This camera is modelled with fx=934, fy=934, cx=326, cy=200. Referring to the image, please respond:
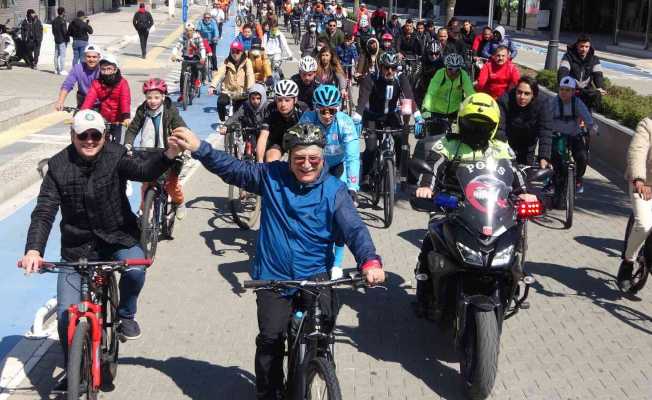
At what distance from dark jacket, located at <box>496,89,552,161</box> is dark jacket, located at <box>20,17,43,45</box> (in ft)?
64.8

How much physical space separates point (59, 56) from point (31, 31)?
149 centimetres

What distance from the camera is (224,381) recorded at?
20.9ft

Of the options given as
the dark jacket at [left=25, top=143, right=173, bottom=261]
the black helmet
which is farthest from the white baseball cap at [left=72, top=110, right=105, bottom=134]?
the black helmet

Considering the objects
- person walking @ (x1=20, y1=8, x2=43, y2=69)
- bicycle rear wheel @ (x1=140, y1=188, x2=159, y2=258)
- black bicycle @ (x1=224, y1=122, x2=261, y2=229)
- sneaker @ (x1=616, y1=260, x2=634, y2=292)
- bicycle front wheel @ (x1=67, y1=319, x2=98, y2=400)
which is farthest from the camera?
person walking @ (x1=20, y1=8, x2=43, y2=69)

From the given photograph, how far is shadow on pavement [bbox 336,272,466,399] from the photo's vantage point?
21.6 ft

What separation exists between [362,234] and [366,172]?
6.85 m

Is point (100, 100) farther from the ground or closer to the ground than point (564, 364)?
farther from the ground

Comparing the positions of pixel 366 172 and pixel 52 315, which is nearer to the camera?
pixel 52 315

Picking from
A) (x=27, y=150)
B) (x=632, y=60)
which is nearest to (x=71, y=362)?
(x=27, y=150)

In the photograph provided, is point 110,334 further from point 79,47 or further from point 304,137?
point 79,47

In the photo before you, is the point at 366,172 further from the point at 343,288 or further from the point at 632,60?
the point at 632,60

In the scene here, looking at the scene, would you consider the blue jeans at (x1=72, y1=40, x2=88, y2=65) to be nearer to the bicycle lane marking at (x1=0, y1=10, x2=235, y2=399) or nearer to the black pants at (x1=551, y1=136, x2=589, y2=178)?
the bicycle lane marking at (x1=0, y1=10, x2=235, y2=399)

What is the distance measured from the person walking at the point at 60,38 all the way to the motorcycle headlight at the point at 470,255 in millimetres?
21627

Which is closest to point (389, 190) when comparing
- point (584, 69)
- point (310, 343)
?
point (584, 69)
